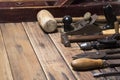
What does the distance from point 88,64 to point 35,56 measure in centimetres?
32

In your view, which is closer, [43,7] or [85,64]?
[85,64]

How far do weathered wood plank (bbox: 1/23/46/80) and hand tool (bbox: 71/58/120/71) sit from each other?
16 cm

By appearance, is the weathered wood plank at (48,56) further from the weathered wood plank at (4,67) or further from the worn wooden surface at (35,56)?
the weathered wood plank at (4,67)

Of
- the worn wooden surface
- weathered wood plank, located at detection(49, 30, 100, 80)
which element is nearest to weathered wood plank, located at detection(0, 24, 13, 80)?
the worn wooden surface

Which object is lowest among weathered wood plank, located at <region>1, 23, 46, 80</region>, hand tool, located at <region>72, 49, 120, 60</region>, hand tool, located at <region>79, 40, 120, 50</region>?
weathered wood plank, located at <region>1, 23, 46, 80</region>

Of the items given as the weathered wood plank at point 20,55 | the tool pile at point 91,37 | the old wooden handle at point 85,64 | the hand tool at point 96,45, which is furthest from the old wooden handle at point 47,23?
the old wooden handle at point 85,64

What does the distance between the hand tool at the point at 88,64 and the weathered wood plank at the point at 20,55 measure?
0.53ft

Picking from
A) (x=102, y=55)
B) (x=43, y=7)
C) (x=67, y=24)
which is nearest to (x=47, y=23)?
(x=67, y=24)

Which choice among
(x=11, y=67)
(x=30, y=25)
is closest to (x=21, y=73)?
(x=11, y=67)

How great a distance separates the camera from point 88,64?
55.6 inches

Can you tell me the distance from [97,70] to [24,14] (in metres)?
0.90

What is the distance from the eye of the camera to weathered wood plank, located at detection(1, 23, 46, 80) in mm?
1388

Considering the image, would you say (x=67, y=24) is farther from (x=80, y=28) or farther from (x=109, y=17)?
(x=109, y=17)

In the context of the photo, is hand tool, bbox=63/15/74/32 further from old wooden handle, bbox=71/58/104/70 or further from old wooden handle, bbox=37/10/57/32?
old wooden handle, bbox=71/58/104/70
